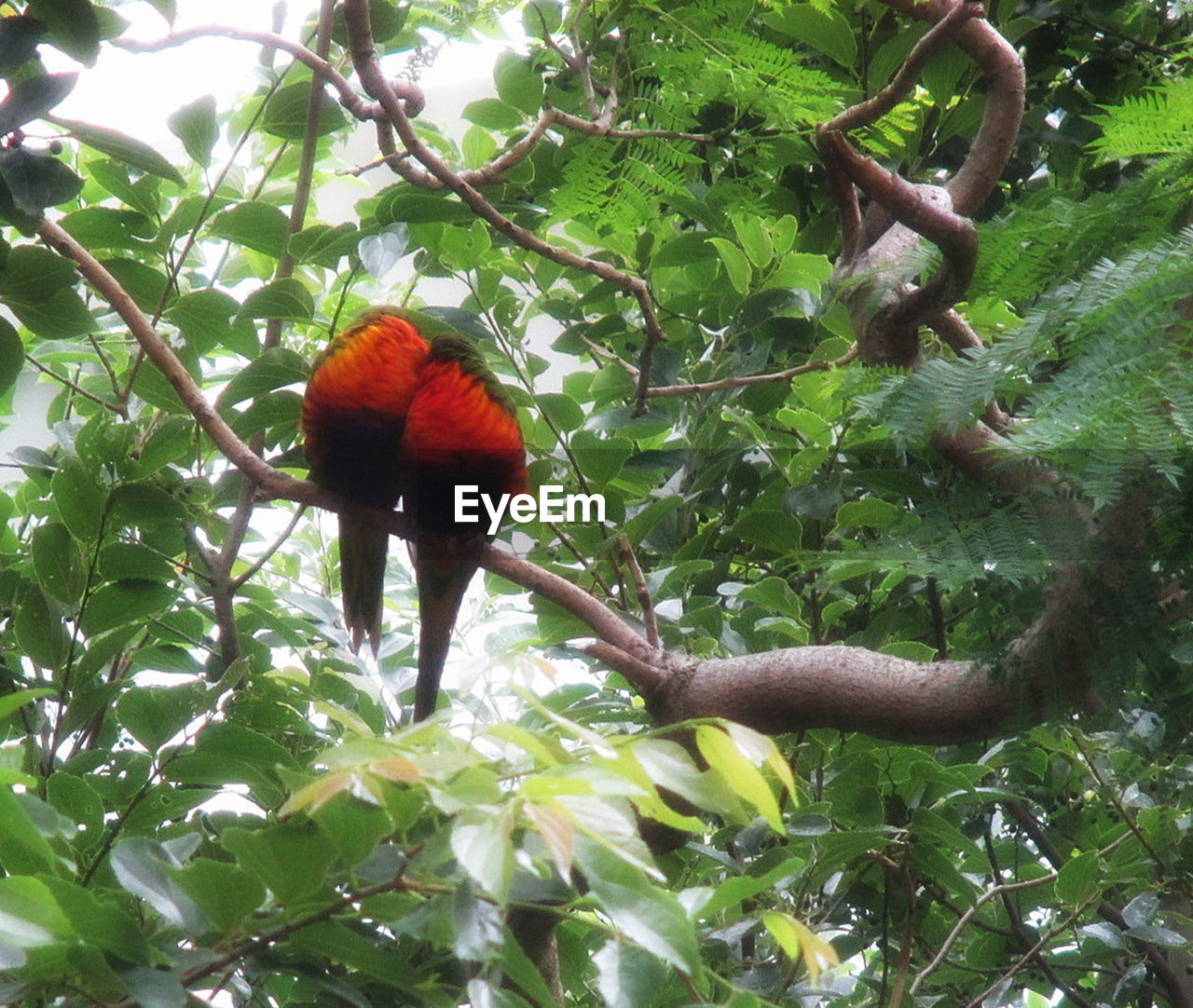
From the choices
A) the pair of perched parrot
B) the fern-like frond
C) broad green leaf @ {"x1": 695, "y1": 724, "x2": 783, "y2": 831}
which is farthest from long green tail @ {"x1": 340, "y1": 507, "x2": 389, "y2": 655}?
the fern-like frond

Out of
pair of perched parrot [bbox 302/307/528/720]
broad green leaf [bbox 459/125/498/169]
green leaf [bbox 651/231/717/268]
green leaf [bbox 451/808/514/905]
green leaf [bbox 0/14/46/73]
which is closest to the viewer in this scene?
green leaf [bbox 451/808/514/905]

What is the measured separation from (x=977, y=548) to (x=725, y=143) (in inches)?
23.0

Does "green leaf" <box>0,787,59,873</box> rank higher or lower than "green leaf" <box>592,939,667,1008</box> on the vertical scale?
higher

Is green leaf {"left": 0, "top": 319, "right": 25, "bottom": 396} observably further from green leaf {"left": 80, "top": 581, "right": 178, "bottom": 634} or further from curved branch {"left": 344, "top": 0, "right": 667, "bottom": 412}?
curved branch {"left": 344, "top": 0, "right": 667, "bottom": 412}

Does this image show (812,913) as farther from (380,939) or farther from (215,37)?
(215,37)

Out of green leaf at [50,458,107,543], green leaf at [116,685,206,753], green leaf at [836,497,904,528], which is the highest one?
green leaf at [50,458,107,543]

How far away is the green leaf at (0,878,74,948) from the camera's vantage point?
466mm

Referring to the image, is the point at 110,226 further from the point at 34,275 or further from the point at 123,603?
the point at 123,603

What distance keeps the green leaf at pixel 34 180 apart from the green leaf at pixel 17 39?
0.20 feet

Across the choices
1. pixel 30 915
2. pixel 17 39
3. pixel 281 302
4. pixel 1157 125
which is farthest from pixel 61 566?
pixel 1157 125

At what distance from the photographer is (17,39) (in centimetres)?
81

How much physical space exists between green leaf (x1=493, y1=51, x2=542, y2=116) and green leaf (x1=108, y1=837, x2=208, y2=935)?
2.93 ft

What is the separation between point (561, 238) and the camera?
55.6 inches

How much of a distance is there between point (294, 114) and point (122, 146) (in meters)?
0.23
